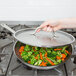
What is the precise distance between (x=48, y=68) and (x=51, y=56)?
0.08 m

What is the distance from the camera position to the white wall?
1146mm

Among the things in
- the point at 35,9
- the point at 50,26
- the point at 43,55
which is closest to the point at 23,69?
the point at 43,55

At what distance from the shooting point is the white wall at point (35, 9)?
1146mm

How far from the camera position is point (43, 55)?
708mm

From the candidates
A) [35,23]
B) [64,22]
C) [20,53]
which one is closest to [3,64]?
[20,53]

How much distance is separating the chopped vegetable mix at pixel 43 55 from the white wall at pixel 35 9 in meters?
0.48

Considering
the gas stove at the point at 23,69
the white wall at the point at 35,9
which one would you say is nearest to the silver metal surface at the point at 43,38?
the gas stove at the point at 23,69

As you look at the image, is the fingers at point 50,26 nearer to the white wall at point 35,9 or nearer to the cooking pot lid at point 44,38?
the cooking pot lid at point 44,38

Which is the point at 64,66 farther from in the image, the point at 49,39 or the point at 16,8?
the point at 16,8

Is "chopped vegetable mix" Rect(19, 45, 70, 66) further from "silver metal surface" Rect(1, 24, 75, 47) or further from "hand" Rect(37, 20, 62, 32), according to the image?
"hand" Rect(37, 20, 62, 32)

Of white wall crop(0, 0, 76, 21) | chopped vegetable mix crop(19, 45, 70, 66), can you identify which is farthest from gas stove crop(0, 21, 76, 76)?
white wall crop(0, 0, 76, 21)

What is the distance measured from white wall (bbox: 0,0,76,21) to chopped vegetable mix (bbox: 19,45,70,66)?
48 cm

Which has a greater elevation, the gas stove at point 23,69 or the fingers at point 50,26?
the fingers at point 50,26

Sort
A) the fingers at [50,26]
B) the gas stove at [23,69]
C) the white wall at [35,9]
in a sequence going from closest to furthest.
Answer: the gas stove at [23,69] → the fingers at [50,26] → the white wall at [35,9]
